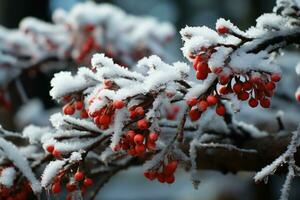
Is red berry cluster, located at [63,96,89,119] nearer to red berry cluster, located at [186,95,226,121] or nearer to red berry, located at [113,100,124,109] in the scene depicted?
red berry, located at [113,100,124,109]

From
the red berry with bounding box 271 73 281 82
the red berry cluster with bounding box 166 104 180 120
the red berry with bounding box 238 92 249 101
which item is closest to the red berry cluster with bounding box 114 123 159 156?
the red berry with bounding box 238 92 249 101

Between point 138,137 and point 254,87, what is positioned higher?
point 254,87

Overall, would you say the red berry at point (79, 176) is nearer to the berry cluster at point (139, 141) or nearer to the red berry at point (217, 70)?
the berry cluster at point (139, 141)

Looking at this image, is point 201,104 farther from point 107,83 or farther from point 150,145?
point 107,83

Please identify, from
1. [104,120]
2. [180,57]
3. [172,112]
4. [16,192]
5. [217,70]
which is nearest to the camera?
[217,70]

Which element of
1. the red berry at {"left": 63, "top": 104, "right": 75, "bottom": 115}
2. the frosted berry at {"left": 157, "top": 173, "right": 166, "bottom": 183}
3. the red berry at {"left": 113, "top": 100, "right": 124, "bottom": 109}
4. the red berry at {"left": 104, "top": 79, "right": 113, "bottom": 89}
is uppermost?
the red berry at {"left": 104, "top": 79, "right": 113, "bottom": 89}

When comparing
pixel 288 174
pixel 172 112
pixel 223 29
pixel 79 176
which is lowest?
pixel 288 174

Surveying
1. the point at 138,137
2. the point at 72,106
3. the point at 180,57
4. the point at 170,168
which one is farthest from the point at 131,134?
the point at 180,57
